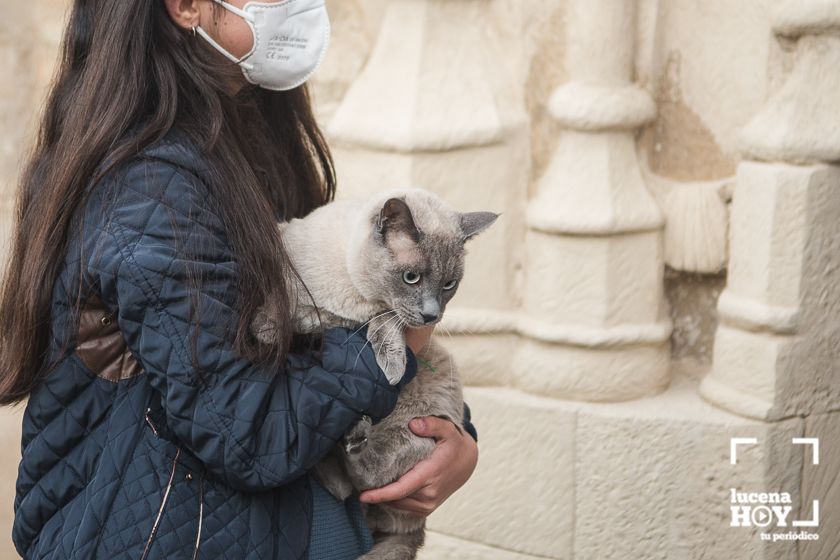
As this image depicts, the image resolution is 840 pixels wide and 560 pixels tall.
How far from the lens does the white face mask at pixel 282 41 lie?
6.82 feet

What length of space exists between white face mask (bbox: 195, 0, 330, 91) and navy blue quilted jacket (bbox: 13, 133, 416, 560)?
35 cm

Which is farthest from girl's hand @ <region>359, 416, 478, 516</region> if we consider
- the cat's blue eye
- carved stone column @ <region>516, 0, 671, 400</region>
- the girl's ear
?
carved stone column @ <region>516, 0, 671, 400</region>

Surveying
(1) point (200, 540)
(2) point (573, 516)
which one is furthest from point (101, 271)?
(2) point (573, 516)

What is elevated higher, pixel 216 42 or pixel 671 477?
pixel 216 42

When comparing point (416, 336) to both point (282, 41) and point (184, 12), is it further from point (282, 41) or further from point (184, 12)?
point (184, 12)

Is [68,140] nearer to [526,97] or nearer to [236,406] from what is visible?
[236,406]

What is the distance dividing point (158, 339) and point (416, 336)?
0.62 metres

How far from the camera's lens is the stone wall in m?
3.15

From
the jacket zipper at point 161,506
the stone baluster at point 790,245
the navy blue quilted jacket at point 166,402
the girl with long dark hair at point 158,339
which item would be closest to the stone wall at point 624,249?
the stone baluster at point 790,245

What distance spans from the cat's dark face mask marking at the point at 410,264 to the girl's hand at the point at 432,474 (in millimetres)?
207

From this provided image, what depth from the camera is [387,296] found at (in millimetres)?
2135

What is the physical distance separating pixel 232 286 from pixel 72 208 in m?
0.30

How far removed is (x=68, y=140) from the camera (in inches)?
73.2

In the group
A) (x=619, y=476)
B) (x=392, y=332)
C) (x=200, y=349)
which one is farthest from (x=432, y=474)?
(x=619, y=476)
